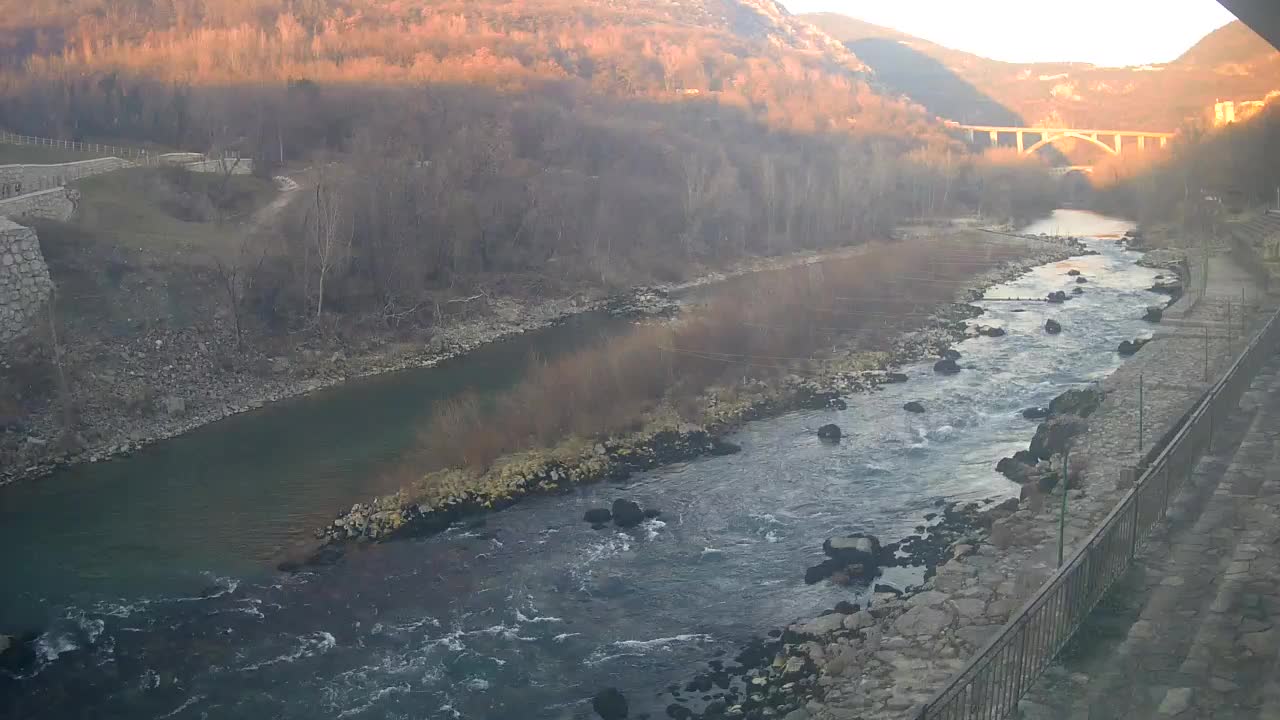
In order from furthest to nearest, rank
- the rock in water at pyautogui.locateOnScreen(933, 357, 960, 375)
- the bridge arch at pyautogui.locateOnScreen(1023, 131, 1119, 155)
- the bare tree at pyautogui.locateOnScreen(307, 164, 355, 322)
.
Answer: the bridge arch at pyautogui.locateOnScreen(1023, 131, 1119, 155) < the bare tree at pyautogui.locateOnScreen(307, 164, 355, 322) < the rock in water at pyautogui.locateOnScreen(933, 357, 960, 375)

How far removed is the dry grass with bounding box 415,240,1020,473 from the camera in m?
13.8

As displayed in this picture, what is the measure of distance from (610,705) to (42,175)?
1981 centimetres

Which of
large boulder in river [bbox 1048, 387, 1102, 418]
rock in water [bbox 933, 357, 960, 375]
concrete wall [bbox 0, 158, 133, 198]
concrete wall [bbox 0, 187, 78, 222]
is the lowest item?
large boulder in river [bbox 1048, 387, 1102, 418]

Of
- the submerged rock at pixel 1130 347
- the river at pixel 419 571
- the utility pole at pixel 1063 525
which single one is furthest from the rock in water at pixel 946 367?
the utility pole at pixel 1063 525

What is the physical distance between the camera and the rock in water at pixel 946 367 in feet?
57.0

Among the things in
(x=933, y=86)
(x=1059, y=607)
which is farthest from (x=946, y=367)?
(x=933, y=86)

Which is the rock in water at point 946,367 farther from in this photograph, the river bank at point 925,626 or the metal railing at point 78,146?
the metal railing at point 78,146

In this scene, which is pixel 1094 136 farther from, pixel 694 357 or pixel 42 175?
pixel 42 175

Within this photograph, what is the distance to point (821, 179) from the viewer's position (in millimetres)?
37500

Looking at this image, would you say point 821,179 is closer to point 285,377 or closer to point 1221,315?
point 1221,315

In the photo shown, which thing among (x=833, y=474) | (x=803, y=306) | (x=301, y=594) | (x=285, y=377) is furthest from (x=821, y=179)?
(x=301, y=594)

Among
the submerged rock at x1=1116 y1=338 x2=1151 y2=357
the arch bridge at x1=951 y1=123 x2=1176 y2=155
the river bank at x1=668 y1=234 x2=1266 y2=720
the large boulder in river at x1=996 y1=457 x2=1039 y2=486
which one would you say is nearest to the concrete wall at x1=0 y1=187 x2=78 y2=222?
the river bank at x1=668 y1=234 x2=1266 y2=720

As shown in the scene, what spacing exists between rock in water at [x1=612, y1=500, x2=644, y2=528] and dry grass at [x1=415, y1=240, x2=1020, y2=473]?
234cm

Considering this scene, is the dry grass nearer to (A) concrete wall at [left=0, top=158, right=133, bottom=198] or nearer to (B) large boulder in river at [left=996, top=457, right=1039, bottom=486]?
(B) large boulder in river at [left=996, top=457, right=1039, bottom=486]
